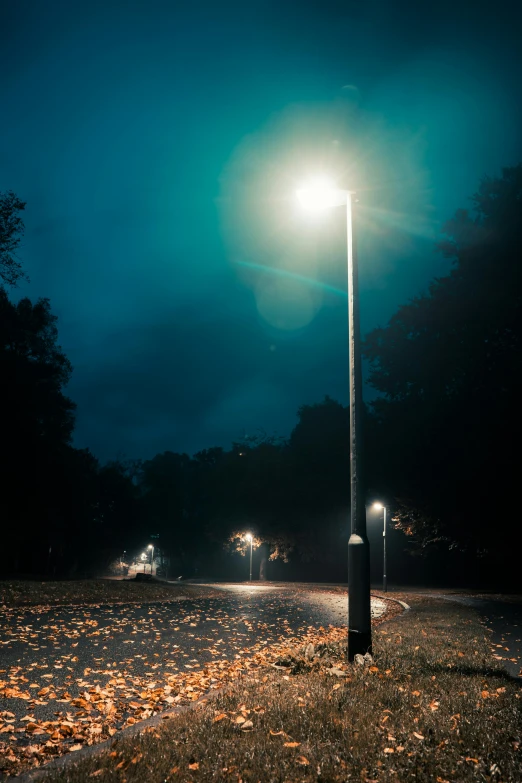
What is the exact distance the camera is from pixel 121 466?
98625 millimetres

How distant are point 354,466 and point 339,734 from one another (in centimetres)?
416

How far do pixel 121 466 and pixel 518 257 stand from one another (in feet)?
269

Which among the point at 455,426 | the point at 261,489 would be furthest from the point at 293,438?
the point at 455,426

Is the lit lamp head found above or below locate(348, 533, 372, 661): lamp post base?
above

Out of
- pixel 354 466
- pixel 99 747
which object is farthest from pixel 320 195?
pixel 99 747

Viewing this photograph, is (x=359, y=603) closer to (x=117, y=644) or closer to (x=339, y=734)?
(x=339, y=734)

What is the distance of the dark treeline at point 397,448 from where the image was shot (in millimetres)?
27906

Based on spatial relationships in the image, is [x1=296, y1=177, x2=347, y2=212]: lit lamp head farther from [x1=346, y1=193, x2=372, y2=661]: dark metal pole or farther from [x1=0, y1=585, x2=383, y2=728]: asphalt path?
[x1=0, y1=585, x2=383, y2=728]: asphalt path

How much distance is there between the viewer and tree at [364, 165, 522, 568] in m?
27.1

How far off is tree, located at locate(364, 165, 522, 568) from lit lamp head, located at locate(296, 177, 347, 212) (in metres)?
19.7

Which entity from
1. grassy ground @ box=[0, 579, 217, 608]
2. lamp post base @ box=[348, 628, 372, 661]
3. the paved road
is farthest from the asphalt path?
the paved road

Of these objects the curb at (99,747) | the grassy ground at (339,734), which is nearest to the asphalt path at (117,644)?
the curb at (99,747)

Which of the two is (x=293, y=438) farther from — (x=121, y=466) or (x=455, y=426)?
(x=121, y=466)

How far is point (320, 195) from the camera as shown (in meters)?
9.80
